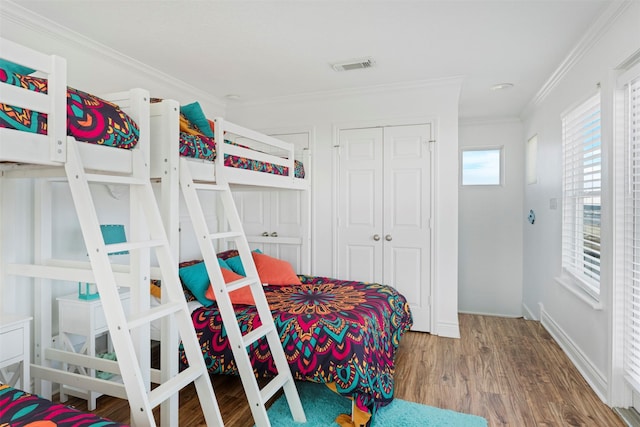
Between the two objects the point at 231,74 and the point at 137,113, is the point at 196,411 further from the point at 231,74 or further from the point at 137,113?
the point at 231,74

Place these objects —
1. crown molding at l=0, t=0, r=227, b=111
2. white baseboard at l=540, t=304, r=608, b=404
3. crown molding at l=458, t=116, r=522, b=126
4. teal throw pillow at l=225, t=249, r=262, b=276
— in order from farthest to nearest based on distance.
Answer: crown molding at l=458, t=116, r=522, b=126, teal throw pillow at l=225, t=249, r=262, b=276, white baseboard at l=540, t=304, r=608, b=404, crown molding at l=0, t=0, r=227, b=111

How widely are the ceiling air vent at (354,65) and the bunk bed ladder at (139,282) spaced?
80.7 inches

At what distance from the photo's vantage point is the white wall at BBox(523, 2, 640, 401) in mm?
2414

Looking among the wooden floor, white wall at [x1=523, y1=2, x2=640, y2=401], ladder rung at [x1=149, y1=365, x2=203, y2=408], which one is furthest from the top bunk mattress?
white wall at [x1=523, y1=2, x2=640, y2=401]

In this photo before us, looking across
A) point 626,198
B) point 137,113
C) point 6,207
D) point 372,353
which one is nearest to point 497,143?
point 626,198

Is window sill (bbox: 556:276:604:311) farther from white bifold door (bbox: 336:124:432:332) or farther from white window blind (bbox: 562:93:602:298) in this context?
white bifold door (bbox: 336:124:432:332)

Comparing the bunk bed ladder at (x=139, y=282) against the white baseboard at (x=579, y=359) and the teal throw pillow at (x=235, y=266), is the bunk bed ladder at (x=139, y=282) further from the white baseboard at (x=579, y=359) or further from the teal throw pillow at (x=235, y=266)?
the white baseboard at (x=579, y=359)

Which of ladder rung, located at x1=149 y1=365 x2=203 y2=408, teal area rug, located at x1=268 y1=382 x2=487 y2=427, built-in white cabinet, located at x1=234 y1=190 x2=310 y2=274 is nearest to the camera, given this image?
ladder rung, located at x1=149 y1=365 x2=203 y2=408

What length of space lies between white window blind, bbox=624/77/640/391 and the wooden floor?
0.40m

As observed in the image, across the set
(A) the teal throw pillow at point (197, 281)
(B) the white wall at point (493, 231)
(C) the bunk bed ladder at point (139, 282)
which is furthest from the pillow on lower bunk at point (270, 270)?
(B) the white wall at point (493, 231)

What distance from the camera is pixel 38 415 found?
4.46ft

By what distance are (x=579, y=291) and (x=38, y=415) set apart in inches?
137

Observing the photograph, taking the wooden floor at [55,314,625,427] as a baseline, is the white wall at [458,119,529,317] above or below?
above

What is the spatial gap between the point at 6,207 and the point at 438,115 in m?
3.52
